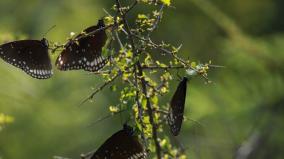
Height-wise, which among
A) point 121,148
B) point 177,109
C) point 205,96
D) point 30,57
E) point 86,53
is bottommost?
point 121,148

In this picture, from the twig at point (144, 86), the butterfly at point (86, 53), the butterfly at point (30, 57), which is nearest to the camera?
the twig at point (144, 86)

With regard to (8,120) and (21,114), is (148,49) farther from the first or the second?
(21,114)

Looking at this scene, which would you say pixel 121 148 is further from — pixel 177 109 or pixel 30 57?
pixel 30 57

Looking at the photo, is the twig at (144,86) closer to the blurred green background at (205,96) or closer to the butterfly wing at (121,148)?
the butterfly wing at (121,148)

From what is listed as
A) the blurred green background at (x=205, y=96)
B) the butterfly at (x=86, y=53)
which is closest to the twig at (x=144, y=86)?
the butterfly at (x=86, y=53)

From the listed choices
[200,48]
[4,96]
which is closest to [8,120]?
[4,96]

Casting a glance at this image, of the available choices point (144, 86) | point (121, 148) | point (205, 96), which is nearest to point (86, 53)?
point (144, 86)

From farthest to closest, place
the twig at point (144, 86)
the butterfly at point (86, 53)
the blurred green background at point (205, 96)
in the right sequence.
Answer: the blurred green background at point (205, 96)
the butterfly at point (86, 53)
the twig at point (144, 86)

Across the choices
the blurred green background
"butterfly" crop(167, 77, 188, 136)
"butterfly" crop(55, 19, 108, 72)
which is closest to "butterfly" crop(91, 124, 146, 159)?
"butterfly" crop(167, 77, 188, 136)
